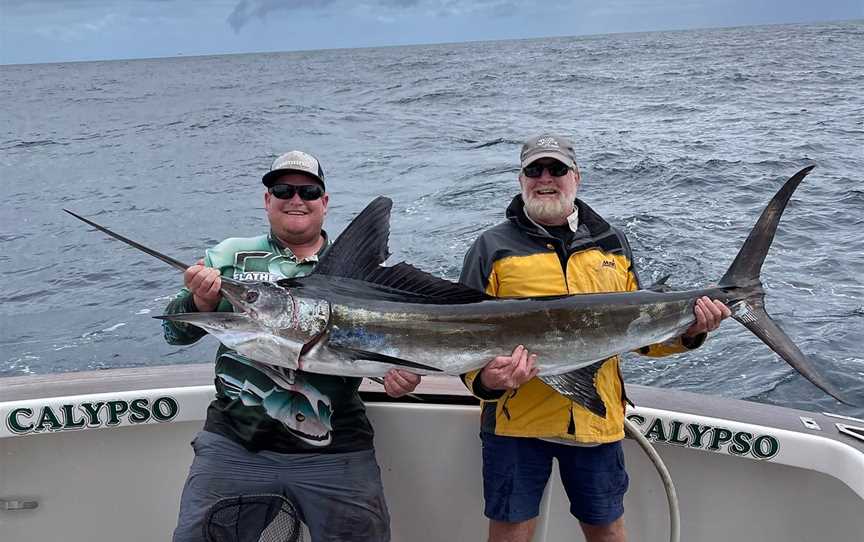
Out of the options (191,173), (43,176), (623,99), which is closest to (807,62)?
(623,99)

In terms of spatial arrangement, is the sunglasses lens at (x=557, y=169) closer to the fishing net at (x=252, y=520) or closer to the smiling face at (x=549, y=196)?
the smiling face at (x=549, y=196)

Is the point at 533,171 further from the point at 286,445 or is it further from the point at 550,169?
the point at 286,445

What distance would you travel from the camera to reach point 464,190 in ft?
34.6

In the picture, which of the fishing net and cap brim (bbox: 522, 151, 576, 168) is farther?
cap brim (bbox: 522, 151, 576, 168)

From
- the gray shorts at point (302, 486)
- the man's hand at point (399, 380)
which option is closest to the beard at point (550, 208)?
the man's hand at point (399, 380)

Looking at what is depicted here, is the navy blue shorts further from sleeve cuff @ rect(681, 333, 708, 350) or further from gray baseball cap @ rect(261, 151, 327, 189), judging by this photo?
gray baseball cap @ rect(261, 151, 327, 189)

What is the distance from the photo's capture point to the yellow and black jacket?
2434 mm

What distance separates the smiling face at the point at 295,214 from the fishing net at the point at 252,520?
0.88 metres

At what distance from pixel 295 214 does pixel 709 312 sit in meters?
1.40

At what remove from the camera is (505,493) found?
248cm

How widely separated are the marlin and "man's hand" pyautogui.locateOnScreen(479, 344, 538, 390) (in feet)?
0.10

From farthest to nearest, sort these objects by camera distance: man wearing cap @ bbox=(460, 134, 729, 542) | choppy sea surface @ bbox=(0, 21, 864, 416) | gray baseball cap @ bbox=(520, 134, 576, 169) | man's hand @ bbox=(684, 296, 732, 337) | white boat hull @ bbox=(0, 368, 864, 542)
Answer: choppy sea surface @ bbox=(0, 21, 864, 416)
white boat hull @ bbox=(0, 368, 864, 542)
gray baseball cap @ bbox=(520, 134, 576, 169)
man wearing cap @ bbox=(460, 134, 729, 542)
man's hand @ bbox=(684, 296, 732, 337)

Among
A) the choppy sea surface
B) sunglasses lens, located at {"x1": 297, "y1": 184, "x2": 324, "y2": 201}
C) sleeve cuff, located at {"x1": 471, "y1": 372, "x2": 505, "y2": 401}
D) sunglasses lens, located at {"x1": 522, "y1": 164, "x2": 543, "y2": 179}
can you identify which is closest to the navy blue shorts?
sleeve cuff, located at {"x1": 471, "y1": 372, "x2": 505, "y2": 401}

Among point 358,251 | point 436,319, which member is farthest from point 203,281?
point 436,319
